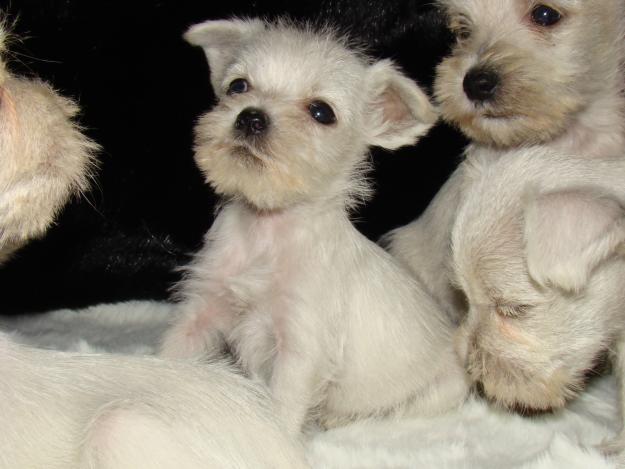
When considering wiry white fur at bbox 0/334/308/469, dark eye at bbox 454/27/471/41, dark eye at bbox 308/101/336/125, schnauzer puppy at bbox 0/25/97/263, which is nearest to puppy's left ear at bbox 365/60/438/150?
dark eye at bbox 308/101/336/125

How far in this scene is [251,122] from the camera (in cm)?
373

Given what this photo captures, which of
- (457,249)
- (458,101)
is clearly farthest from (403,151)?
(457,249)

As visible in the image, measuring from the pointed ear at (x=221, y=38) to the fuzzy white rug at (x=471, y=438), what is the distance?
1579 millimetres

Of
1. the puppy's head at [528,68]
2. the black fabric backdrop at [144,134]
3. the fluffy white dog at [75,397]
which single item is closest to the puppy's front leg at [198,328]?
the fluffy white dog at [75,397]

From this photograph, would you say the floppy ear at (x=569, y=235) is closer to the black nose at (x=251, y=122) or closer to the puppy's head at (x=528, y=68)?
the puppy's head at (x=528, y=68)

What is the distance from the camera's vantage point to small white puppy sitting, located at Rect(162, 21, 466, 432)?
386 centimetres

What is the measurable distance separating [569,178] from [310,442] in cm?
164

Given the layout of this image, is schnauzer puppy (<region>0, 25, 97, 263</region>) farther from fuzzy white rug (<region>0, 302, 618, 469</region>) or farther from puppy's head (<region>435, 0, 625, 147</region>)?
puppy's head (<region>435, 0, 625, 147</region>)

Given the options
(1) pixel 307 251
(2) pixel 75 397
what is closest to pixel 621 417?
(1) pixel 307 251

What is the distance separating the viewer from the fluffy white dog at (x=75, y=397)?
9.41ft

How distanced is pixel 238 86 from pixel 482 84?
3.83 ft

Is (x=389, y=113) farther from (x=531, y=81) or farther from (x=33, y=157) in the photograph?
(x=33, y=157)

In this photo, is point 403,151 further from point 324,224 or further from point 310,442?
point 310,442

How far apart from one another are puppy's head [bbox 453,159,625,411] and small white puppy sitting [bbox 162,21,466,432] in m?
0.48
